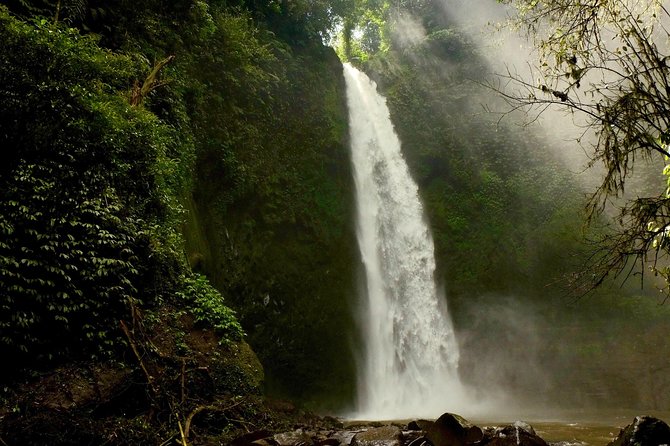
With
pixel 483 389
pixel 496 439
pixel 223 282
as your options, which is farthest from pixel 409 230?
pixel 496 439

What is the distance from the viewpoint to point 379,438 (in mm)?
5199

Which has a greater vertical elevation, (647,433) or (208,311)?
(208,311)

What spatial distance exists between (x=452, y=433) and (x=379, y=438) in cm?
91

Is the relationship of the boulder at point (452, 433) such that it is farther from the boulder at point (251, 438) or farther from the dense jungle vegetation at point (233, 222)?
the dense jungle vegetation at point (233, 222)

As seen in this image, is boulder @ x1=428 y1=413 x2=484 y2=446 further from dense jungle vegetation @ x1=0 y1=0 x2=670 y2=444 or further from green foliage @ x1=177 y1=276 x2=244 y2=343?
green foliage @ x1=177 y1=276 x2=244 y2=343

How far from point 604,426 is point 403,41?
2065cm

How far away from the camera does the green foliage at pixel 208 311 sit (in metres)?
6.32

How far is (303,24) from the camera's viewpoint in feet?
50.8

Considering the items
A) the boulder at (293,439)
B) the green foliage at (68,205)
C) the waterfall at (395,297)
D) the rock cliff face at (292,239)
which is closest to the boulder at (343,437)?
the boulder at (293,439)

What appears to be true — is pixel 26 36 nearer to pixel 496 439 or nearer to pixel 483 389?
pixel 496 439

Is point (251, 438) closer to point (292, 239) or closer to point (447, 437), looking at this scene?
point (447, 437)

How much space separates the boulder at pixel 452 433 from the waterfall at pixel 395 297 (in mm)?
7138

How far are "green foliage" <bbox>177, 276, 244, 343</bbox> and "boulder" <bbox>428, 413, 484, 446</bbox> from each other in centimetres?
313

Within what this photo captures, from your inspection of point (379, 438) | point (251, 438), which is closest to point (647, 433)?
point (379, 438)
